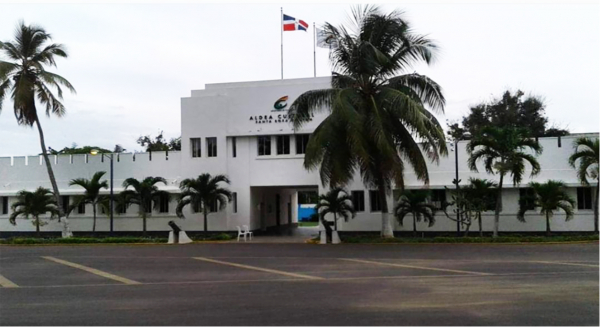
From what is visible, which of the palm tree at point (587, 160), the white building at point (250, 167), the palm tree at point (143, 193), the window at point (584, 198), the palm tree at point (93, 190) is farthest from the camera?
the palm tree at point (93, 190)

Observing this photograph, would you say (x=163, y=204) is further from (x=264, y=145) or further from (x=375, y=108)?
(x=375, y=108)

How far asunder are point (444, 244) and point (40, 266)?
13.9 metres

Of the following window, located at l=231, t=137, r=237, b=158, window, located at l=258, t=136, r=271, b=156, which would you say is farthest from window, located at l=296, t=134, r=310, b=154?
window, located at l=231, t=137, r=237, b=158

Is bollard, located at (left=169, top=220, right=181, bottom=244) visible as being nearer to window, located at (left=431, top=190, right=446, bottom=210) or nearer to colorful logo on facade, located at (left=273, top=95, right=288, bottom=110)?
colorful logo on facade, located at (left=273, top=95, right=288, bottom=110)

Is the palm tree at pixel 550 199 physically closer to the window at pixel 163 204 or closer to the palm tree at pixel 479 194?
the palm tree at pixel 479 194

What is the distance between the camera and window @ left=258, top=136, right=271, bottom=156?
27906mm

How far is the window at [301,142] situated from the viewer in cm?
2739

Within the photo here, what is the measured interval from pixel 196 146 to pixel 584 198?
18.9 meters

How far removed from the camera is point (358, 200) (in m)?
26.9

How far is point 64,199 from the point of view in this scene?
101 feet

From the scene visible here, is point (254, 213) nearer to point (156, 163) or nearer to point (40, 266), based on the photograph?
point (156, 163)

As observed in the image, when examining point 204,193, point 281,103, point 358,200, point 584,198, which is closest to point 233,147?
point 281,103

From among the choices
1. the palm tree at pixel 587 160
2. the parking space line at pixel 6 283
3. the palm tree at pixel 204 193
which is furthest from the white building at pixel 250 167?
the parking space line at pixel 6 283

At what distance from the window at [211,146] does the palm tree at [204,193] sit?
212cm
